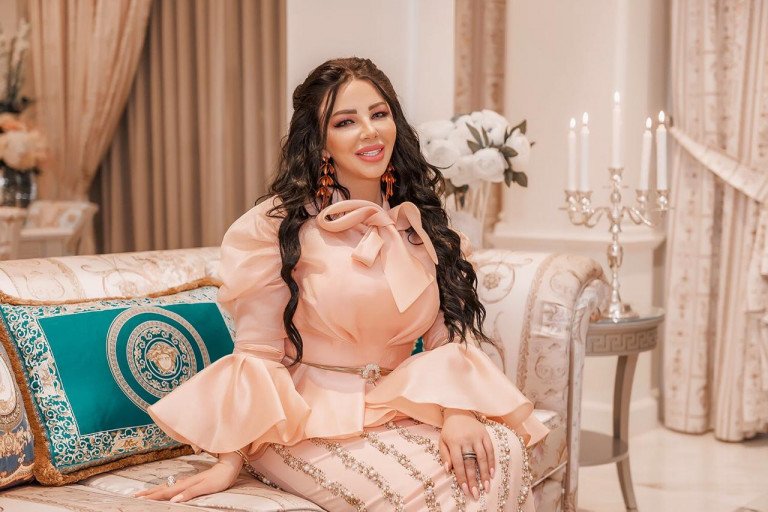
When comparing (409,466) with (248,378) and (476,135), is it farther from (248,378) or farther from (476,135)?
(476,135)

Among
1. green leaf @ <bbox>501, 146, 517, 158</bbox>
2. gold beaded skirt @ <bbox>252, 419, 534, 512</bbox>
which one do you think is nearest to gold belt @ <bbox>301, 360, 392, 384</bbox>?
gold beaded skirt @ <bbox>252, 419, 534, 512</bbox>

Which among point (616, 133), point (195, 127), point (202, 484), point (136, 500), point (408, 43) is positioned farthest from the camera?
point (408, 43)

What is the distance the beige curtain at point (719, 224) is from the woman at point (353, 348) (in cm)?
195

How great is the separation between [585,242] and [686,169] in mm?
513

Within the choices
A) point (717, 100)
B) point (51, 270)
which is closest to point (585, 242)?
point (717, 100)

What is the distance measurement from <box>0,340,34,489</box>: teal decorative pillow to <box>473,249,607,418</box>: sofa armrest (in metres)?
1.07

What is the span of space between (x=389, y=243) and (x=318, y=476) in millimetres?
490

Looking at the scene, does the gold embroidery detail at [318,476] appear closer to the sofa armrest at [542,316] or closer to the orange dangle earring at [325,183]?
the orange dangle earring at [325,183]

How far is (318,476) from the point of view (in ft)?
5.29

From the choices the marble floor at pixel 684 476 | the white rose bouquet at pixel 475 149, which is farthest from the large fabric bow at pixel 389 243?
the marble floor at pixel 684 476

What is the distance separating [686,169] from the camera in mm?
3615

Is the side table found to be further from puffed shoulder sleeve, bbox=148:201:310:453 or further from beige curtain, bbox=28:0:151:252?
beige curtain, bbox=28:0:151:252

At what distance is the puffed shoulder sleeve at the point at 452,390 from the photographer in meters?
1.69

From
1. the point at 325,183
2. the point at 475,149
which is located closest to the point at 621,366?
the point at 475,149
